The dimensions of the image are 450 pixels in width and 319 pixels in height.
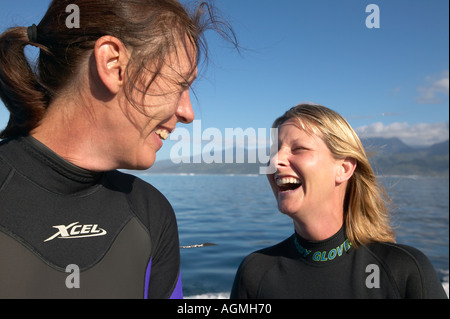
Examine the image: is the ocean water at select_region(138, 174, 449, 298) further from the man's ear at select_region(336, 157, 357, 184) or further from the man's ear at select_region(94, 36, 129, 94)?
the man's ear at select_region(94, 36, 129, 94)

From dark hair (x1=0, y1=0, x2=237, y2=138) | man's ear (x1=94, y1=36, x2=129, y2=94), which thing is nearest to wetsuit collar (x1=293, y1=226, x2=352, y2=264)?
dark hair (x1=0, y1=0, x2=237, y2=138)

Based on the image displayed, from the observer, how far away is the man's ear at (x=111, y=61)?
63.2 inches

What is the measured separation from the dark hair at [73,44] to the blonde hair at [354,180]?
56.5 inches

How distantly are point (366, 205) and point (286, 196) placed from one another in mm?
781

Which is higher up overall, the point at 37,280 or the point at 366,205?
the point at 37,280

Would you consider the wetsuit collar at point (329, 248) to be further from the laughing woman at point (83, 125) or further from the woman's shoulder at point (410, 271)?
the laughing woman at point (83, 125)

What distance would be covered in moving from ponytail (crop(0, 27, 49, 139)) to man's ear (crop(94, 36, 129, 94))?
39 cm

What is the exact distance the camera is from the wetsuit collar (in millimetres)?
2855

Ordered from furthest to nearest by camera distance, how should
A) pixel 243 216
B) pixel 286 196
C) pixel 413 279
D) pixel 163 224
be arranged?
pixel 243 216, pixel 286 196, pixel 413 279, pixel 163 224

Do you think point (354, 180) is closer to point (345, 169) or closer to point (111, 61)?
Answer: point (345, 169)
